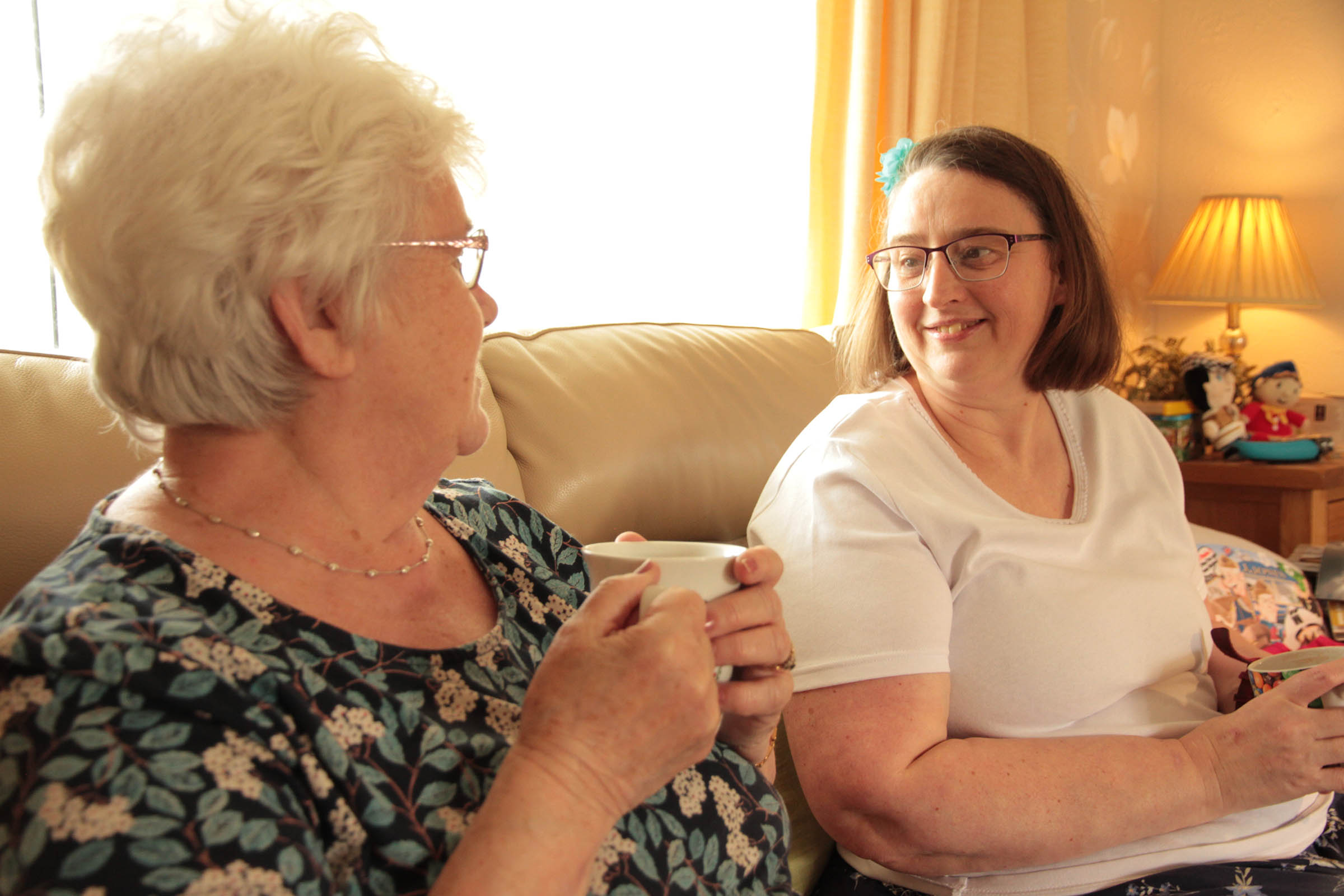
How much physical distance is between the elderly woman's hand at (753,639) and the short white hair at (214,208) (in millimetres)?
345

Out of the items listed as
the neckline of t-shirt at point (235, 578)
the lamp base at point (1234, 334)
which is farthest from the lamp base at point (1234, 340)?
the neckline of t-shirt at point (235, 578)

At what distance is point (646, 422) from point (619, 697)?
87cm

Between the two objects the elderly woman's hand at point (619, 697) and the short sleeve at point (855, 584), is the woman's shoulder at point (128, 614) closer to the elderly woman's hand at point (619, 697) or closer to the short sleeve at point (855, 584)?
the elderly woman's hand at point (619, 697)

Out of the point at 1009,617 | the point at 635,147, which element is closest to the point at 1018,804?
the point at 1009,617

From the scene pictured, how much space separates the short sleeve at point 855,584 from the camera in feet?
3.70

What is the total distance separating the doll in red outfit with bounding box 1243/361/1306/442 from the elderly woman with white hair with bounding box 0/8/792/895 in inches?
116

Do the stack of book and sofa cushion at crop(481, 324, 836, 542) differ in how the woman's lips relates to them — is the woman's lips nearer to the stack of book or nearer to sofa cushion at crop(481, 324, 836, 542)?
sofa cushion at crop(481, 324, 836, 542)

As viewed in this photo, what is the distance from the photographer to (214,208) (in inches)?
28.2

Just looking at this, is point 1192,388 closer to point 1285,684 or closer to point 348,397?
point 1285,684

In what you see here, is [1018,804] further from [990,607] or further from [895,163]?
[895,163]

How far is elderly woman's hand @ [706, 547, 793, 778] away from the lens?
76 cm

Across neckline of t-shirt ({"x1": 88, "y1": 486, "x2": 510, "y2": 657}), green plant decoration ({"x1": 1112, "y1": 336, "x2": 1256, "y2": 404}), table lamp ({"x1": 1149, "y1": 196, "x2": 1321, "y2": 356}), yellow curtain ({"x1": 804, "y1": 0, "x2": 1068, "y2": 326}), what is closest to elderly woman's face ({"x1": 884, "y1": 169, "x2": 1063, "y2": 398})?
neckline of t-shirt ({"x1": 88, "y1": 486, "x2": 510, "y2": 657})

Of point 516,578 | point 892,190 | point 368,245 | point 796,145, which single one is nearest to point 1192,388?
point 796,145

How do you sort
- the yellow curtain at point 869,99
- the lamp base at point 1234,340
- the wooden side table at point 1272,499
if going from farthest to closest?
1. the lamp base at point 1234,340
2. the wooden side table at point 1272,499
3. the yellow curtain at point 869,99
